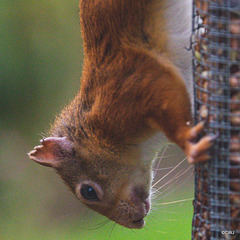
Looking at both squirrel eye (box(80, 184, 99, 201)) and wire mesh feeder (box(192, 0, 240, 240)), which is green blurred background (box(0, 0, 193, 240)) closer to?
squirrel eye (box(80, 184, 99, 201))

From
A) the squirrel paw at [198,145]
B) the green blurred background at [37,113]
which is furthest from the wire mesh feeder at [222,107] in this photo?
the green blurred background at [37,113]

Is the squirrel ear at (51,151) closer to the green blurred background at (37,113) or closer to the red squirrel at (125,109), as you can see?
the red squirrel at (125,109)

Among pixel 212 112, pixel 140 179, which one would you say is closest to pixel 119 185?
pixel 140 179

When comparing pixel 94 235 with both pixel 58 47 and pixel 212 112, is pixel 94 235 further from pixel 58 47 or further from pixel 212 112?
pixel 212 112

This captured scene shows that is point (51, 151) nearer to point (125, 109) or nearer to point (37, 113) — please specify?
point (125, 109)

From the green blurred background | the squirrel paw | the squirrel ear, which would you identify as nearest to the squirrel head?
the squirrel ear
